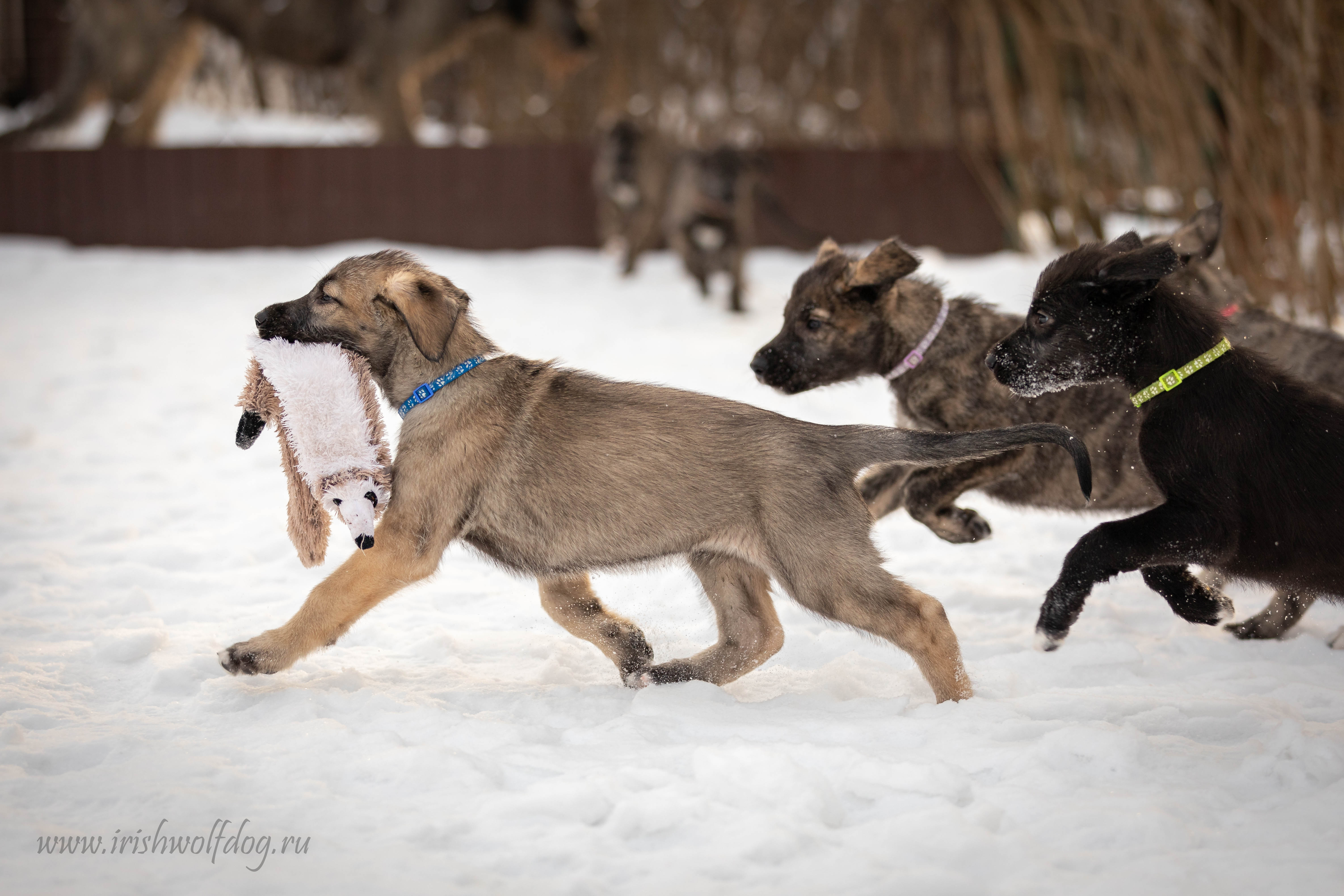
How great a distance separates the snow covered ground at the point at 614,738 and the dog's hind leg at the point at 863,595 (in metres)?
0.24

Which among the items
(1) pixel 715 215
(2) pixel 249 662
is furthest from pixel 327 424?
(1) pixel 715 215

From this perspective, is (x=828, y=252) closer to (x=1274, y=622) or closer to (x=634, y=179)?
(x=1274, y=622)

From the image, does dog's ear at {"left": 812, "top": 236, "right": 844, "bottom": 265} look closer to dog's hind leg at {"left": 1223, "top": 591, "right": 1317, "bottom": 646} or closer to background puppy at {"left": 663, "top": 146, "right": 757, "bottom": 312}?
dog's hind leg at {"left": 1223, "top": 591, "right": 1317, "bottom": 646}

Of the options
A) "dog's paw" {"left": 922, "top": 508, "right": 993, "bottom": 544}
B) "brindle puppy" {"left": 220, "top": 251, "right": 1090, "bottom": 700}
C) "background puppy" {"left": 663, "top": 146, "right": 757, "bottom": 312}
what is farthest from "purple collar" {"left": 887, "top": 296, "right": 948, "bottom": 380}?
"background puppy" {"left": 663, "top": 146, "right": 757, "bottom": 312}

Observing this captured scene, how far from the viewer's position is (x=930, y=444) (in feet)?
12.1

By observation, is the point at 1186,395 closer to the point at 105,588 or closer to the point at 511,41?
the point at 105,588

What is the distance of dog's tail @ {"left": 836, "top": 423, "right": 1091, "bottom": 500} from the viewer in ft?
11.8

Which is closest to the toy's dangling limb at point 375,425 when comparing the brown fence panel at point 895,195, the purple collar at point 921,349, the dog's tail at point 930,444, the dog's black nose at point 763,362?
the dog's tail at point 930,444

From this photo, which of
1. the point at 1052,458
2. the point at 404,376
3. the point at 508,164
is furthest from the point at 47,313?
the point at 1052,458

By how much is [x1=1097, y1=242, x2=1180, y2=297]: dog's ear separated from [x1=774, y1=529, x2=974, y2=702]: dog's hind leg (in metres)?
1.21

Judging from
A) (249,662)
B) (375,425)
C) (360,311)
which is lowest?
(249,662)

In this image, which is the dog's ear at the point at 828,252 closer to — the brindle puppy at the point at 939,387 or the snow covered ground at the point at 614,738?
the brindle puppy at the point at 939,387

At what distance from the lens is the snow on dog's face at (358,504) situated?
3723mm

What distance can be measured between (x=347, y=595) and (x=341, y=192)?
1070 centimetres
